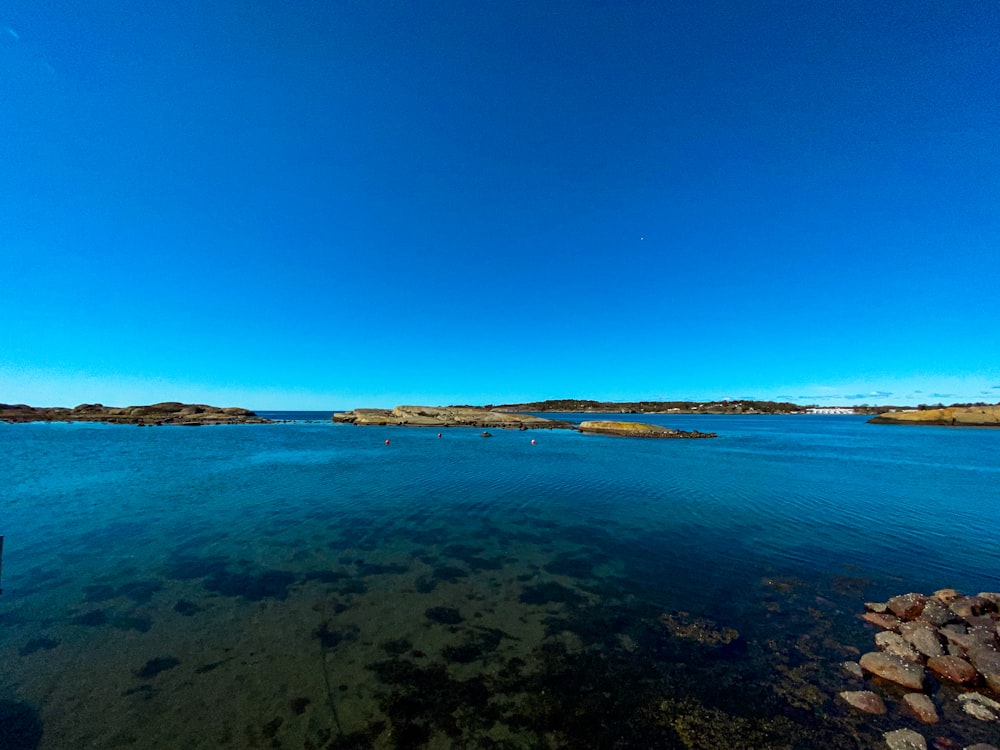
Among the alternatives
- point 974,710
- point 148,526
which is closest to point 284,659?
point 974,710

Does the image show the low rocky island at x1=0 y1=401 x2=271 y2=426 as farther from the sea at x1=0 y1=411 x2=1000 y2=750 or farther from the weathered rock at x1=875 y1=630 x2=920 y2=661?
the weathered rock at x1=875 y1=630 x2=920 y2=661

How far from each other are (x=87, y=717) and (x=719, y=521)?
79.4 feet

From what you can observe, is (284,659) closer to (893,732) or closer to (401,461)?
(893,732)

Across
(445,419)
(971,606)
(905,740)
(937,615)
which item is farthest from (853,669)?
(445,419)

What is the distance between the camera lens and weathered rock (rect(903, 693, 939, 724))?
762 cm

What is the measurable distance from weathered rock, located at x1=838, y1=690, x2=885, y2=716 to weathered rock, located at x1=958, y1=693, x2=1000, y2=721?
1.54 metres

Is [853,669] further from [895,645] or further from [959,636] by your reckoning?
[959,636]

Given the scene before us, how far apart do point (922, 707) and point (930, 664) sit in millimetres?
2177

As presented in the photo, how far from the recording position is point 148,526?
63.6 feet

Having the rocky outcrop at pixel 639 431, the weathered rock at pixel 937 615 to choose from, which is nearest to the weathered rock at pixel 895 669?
the weathered rock at pixel 937 615

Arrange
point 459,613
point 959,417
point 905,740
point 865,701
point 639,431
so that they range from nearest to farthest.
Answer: point 905,740, point 865,701, point 459,613, point 639,431, point 959,417

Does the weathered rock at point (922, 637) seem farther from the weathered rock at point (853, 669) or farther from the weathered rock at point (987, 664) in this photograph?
the weathered rock at point (853, 669)

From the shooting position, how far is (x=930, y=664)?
9180mm

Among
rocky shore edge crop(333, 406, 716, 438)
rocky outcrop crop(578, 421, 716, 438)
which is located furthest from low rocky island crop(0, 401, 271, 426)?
rocky outcrop crop(578, 421, 716, 438)
